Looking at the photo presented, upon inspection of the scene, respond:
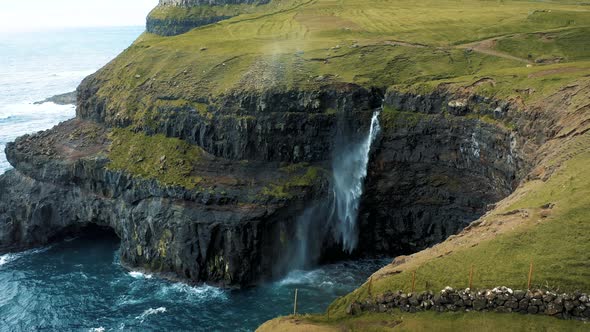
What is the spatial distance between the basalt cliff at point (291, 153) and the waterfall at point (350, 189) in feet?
1.95

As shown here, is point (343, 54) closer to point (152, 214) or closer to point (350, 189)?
point (350, 189)

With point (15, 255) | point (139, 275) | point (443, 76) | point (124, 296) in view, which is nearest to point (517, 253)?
point (124, 296)

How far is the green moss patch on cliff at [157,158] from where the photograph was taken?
72562 mm

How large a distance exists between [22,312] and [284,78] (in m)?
42.9

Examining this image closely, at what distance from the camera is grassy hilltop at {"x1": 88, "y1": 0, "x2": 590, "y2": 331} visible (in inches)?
1358

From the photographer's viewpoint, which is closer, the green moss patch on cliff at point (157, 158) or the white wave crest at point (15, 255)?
the green moss patch on cliff at point (157, 158)

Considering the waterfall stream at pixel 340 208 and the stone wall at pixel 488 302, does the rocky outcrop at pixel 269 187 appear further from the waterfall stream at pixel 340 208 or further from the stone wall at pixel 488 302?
the stone wall at pixel 488 302

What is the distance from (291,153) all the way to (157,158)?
18416 mm

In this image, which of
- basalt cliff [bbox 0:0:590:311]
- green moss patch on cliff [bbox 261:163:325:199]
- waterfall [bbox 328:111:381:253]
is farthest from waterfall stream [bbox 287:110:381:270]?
green moss patch on cliff [bbox 261:163:325:199]

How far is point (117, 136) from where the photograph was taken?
84.2 metres

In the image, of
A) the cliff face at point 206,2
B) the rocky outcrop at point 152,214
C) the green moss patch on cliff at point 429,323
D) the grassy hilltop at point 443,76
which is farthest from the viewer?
the cliff face at point 206,2

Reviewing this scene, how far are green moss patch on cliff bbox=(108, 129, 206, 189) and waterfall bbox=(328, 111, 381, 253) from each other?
17.7m

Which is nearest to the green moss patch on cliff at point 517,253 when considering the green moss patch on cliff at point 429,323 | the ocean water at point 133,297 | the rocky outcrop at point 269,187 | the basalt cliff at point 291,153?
the green moss patch on cliff at point 429,323

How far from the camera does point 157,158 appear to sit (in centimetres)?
7650
